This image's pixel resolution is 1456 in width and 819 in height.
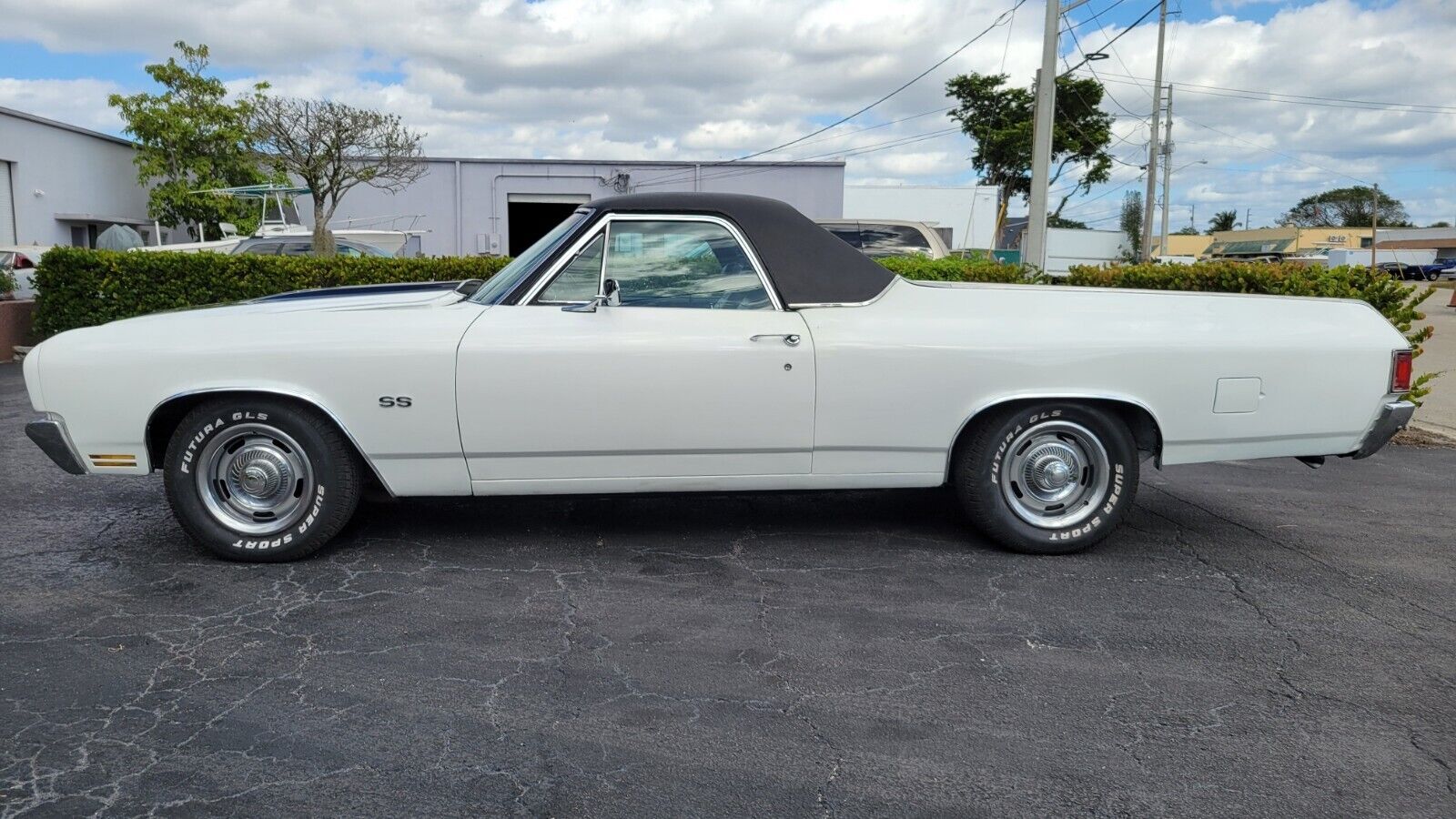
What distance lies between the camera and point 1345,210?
4063 inches

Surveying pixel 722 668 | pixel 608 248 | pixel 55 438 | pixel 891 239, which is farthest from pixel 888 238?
pixel 722 668

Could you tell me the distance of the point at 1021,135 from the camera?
2039 inches

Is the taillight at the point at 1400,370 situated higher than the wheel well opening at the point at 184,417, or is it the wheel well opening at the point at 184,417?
the taillight at the point at 1400,370

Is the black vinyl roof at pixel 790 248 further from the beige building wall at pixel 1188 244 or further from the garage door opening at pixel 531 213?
the beige building wall at pixel 1188 244

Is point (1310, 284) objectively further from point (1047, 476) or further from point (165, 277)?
point (165, 277)

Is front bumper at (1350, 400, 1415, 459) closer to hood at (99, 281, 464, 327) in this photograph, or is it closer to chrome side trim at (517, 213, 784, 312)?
chrome side trim at (517, 213, 784, 312)

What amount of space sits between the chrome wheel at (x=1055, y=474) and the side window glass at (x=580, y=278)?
1.99 m

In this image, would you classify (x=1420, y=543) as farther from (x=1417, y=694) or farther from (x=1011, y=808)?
(x=1011, y=808)

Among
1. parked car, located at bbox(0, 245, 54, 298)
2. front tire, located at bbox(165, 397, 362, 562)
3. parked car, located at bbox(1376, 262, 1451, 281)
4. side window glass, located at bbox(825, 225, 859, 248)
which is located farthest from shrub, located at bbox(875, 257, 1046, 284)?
parked car, located at bbox(1376, 262, 1451, 281)

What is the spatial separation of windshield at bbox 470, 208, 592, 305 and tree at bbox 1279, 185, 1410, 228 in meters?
109

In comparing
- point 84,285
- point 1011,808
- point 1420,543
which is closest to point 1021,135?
point 84,285

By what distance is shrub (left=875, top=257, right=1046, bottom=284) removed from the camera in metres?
11.2

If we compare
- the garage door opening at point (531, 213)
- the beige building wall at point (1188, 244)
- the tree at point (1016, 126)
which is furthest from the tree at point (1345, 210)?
the garage door opening at point (531, 213)

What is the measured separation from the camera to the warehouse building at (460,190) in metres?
30.4
